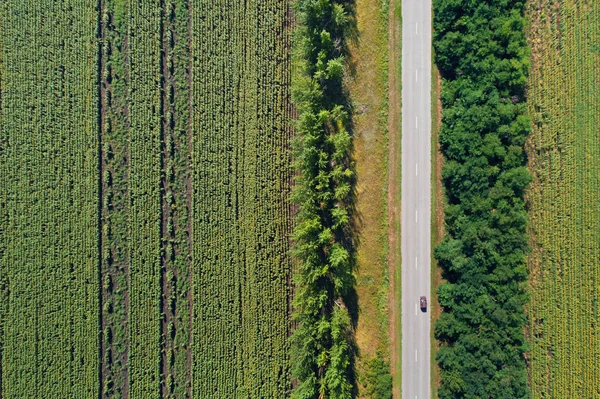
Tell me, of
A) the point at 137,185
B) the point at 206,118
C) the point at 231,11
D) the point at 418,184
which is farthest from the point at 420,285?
the point at 231,11

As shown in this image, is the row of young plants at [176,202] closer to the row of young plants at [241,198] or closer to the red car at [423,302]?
the row of young plants at [241,198]

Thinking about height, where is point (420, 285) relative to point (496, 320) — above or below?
above

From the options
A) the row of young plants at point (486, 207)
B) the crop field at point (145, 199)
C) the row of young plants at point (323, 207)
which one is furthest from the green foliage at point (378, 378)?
the crop field at point (145, 199)

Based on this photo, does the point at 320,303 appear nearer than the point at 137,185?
Yes

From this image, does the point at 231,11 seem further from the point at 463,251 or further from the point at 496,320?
the point at 496,320

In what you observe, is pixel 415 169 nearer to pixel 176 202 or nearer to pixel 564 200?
pixel 564 200

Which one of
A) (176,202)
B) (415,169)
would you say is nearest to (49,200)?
(176,202)

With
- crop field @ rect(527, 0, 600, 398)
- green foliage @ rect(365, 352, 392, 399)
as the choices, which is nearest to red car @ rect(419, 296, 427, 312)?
green foliage @ rect(365, 352, 392, 399)

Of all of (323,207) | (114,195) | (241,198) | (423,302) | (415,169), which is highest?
(415,169)
